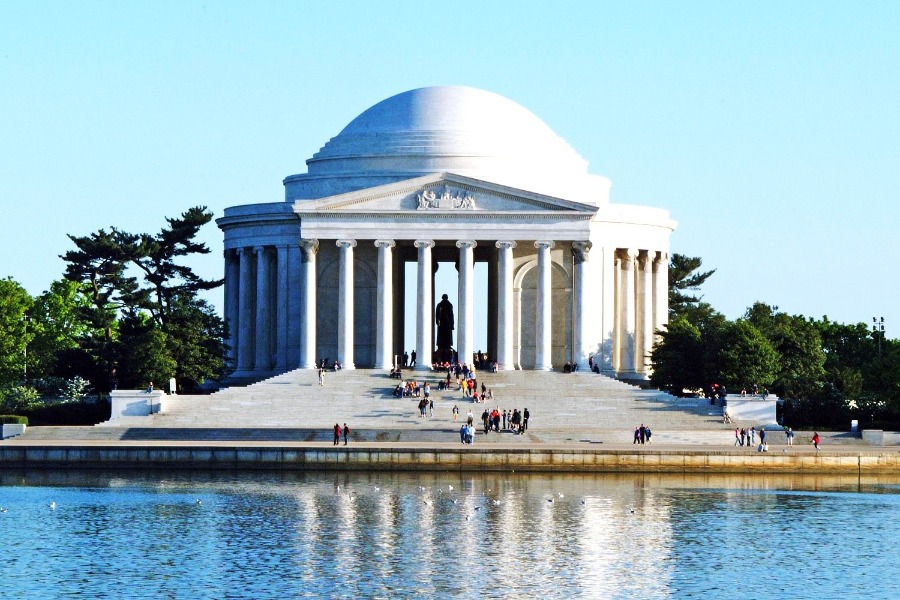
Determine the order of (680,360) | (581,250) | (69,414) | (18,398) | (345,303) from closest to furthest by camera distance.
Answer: (69,414) < (18,398) < (680,360) < (581,250) < (345,303)

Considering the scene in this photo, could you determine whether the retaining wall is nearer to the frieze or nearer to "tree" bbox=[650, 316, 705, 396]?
"tree" bbox=[650, 316, 705, 396]

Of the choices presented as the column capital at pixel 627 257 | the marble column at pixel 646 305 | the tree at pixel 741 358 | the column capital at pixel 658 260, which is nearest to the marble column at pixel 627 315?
the column capital at pixel 627 257

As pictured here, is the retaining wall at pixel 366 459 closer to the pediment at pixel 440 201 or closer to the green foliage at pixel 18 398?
the green foliage at pixel 18 398

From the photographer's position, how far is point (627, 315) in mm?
126500

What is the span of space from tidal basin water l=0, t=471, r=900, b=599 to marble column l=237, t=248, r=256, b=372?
4265 cm

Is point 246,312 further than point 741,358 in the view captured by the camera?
Yes

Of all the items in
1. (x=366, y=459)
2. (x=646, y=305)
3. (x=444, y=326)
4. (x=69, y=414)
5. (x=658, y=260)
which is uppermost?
(x=658, y=260)

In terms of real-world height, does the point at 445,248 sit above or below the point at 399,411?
above

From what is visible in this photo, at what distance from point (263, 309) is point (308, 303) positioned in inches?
315

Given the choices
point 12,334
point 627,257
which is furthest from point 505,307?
point 12,334

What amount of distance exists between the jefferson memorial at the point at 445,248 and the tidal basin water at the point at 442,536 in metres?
34.1

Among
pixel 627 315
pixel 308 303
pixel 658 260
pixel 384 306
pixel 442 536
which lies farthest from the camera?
pixel 658 260

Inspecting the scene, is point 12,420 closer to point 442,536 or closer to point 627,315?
point 627,315

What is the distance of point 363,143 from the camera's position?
124 m
